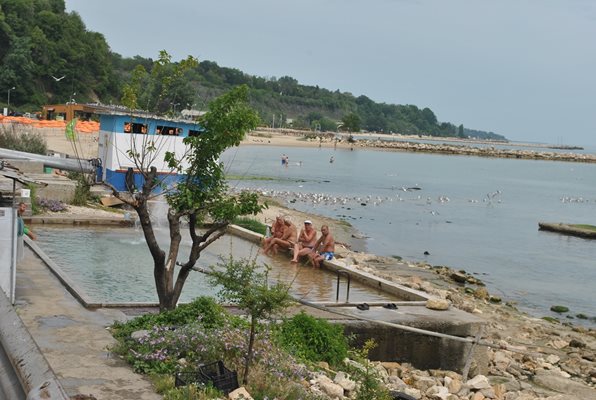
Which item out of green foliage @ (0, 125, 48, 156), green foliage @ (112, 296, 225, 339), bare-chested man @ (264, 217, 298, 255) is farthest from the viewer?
green foliage @ (0, 125, 48, 156)

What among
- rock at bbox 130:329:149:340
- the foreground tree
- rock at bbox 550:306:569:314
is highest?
the foreground tree

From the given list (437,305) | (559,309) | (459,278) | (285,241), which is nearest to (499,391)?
(437,305)

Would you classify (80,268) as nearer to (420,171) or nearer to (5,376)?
(5,376)

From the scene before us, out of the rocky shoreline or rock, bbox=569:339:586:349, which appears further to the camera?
rock, bbox=569:339:586:349

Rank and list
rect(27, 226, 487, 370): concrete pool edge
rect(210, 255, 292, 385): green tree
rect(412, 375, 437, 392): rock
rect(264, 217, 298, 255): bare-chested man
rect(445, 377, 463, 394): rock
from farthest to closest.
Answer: rect(264, 217, 298, 255): bare-chested man
rect(27, 226, 487, 370): concrete pool edge
rect(445, 377, 463, 394): rock
rect(412, 375, 437, 392): rock
rect(210, 255, 292, 385): green tree

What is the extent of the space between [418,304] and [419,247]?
25.7 metres

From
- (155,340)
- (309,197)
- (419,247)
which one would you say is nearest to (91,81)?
(309,197)

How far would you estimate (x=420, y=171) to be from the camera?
11550cm

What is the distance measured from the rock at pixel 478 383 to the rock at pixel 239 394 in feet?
17.0

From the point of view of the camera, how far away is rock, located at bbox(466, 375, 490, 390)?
40.5 feet

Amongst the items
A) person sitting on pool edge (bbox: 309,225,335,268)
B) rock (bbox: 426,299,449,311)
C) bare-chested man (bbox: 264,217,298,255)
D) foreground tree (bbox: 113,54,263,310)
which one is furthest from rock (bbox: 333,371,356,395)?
bare-chested man (bbox: 264,217,298,255)

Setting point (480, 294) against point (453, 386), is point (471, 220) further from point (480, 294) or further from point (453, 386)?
point (453, 386)

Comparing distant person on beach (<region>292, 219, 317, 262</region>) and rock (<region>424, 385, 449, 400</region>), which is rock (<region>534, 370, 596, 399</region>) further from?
distant person on beach (<region>292, 219, 317, 262</region>)

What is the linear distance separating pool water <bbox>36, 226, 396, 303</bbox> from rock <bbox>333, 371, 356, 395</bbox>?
8.89 ft
